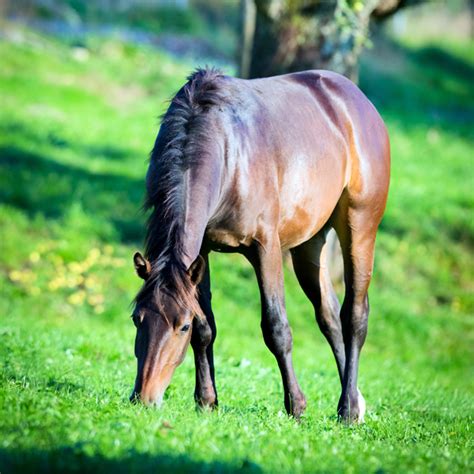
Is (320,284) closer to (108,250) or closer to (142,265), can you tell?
(142,265)

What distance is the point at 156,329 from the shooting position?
5402 mm

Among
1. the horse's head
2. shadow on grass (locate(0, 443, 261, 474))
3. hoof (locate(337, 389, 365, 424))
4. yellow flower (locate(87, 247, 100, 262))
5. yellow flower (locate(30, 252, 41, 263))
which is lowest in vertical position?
yellow flower (locate(30, 252, 41, 263))

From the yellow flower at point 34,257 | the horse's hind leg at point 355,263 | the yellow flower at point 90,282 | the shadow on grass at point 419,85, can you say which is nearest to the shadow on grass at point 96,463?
the horse's hind leg at point 355,263

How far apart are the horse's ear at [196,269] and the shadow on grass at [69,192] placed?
28.9 ft

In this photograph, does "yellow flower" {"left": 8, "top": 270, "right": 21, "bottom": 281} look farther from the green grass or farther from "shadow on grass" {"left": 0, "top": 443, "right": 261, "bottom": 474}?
"shadow on grass" {"left": 0, "top": 443, "right": 261, "bottom": 474}

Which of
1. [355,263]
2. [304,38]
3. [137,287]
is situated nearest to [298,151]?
[355,263]

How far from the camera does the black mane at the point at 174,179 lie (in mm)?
5441

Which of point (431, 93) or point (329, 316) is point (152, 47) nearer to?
point (431, 93)

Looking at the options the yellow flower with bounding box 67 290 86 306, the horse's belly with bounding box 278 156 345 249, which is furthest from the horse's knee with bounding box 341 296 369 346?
the yellow flower with bounding box 67 290 86 306

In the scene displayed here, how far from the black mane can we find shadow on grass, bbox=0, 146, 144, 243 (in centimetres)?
820

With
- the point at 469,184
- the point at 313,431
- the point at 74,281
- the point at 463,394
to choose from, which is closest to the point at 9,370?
the point at 313,431

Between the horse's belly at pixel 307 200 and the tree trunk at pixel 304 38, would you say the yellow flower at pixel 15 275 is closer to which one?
the tree trunk at pixel 304 38

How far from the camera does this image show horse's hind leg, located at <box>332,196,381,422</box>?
24.2 ft

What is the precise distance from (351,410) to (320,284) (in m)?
1.21
